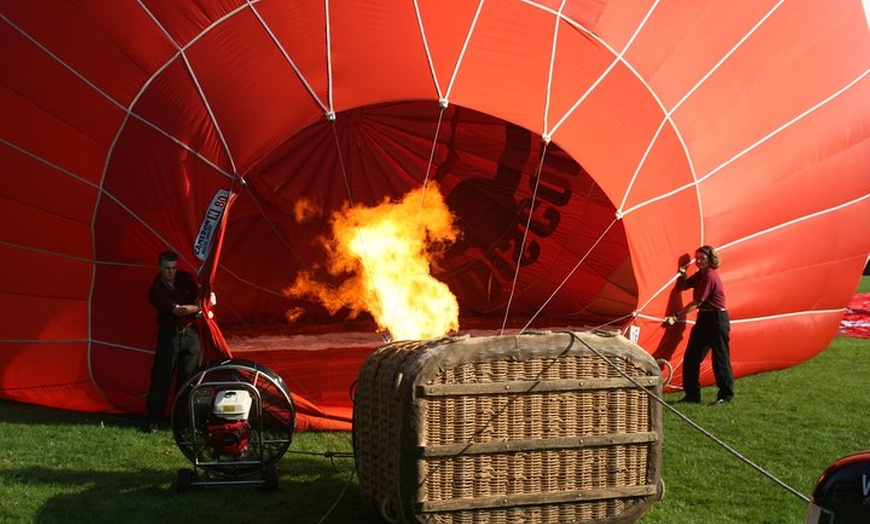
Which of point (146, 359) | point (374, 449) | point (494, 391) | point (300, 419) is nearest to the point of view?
point (494, 391)

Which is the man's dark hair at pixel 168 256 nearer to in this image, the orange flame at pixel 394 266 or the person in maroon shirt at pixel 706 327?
the orange flame at pixel 394 266

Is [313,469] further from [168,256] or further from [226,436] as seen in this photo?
[168,256]

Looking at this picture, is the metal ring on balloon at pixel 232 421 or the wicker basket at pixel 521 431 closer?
the wicker basket at pixel 521 431

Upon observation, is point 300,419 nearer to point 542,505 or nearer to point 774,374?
point 542,505

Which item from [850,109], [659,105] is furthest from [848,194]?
[659,105]

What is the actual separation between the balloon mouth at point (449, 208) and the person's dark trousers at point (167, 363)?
336 cm

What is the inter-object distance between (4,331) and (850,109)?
5.89 metres

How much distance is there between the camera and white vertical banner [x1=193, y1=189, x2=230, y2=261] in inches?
238

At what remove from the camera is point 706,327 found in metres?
6.87

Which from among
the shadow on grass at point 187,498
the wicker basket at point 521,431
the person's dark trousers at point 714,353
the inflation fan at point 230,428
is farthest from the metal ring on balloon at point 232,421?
the person's dark trousers at point 714,353

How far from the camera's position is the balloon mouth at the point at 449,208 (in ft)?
31.3

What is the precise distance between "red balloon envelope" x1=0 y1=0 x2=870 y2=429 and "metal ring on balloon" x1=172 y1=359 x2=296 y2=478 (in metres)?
1.14

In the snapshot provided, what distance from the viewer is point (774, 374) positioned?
317 inches

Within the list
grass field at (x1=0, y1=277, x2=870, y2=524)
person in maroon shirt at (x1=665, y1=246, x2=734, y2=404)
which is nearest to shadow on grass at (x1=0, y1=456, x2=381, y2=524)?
grass field at (x1=0, y1=277, x2=870, y2=524)
